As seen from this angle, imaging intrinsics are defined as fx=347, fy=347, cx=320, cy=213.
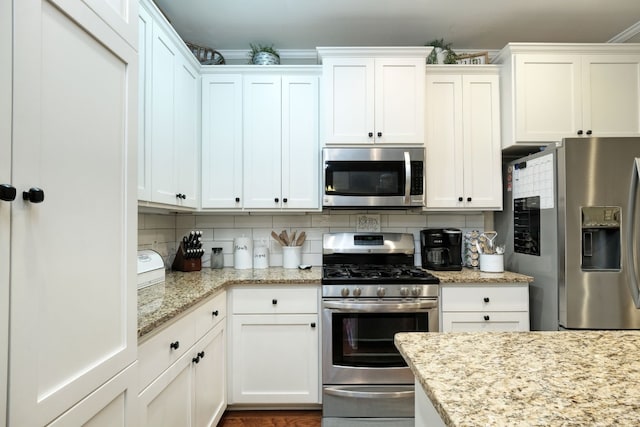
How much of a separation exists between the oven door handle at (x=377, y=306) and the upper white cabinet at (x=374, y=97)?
1.10 m

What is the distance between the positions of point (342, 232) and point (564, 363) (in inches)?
81.0

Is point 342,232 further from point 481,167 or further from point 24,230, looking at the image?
point 24,230

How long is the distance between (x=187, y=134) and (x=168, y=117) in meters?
0.31

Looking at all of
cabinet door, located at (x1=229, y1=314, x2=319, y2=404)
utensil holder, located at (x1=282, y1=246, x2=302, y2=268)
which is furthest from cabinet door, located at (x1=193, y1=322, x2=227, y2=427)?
utensil holder, located at (x1=282, y1=246, x2=302, y2=268)

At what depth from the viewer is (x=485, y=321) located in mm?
2242

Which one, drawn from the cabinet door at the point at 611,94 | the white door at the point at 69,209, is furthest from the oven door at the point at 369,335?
the cabinet door at the point at 611,94

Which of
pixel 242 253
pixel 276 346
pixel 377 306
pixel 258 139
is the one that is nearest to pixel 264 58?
pixel 258 139

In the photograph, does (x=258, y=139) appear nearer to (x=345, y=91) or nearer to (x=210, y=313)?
(x=345, y=91)

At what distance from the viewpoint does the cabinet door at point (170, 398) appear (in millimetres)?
1217

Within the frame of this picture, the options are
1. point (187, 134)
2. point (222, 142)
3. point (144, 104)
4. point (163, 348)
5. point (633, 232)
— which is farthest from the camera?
point (222, 142)

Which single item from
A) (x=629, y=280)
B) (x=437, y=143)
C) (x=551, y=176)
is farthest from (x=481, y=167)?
(x=629, y=280)

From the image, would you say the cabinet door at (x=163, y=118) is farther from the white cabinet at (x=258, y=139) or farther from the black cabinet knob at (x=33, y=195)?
the black cabinet knob at (x=33, y=195)

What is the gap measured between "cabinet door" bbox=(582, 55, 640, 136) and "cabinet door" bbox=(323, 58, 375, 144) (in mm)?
1510

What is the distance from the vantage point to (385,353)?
219 cm
